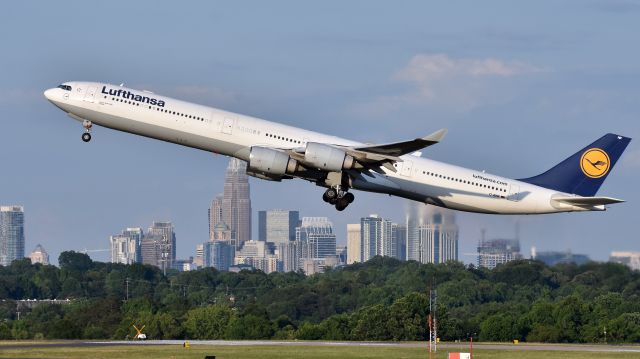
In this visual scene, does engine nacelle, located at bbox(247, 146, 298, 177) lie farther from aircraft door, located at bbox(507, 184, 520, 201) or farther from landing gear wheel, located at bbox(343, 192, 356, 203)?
aircraft door, located at bbox(507, 184, 520, 201)

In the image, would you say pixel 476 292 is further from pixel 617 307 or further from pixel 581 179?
pixel 581 179

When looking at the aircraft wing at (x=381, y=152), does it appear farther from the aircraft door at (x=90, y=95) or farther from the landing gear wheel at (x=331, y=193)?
the aircraft door at (x=90, y=95)

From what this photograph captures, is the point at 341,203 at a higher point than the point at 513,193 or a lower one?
lower

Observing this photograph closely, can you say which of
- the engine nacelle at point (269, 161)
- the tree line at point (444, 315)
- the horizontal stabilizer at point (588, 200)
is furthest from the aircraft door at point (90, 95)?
the tree line at point (444, 315)

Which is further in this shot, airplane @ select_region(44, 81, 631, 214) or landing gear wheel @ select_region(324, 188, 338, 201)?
landing gear wheel @ select_region(324, 188, 338, 201)

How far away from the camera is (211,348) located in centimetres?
8019

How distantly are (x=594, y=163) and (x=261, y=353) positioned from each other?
2707 centimetres

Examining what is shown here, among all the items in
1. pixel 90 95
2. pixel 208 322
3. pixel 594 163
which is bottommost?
pixel 208 322

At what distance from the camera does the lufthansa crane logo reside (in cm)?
8731

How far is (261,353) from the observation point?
241ft

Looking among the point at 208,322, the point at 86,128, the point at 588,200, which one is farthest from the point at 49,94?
the point at 208,322

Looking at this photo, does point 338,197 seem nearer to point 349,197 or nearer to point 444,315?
point 349,197

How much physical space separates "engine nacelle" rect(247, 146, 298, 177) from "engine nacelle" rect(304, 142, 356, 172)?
1306mm

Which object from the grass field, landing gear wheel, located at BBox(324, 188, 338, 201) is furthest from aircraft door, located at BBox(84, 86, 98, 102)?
landing gear wheel, located at BBox(324, 188, 338, 201)
